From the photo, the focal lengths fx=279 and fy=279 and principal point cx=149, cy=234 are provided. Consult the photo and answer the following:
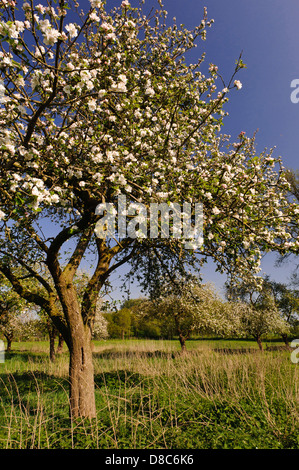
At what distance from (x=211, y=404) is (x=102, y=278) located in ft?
14.5

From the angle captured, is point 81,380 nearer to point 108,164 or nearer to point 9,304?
point 108,164

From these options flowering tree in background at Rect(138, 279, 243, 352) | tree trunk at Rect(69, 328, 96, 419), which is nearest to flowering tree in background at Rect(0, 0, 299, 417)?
tree trunk at Rect(69, 328, 96, 419)

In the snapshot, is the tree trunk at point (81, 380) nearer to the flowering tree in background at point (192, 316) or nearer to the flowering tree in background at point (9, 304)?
the flowering tree in background at point (9, 304)

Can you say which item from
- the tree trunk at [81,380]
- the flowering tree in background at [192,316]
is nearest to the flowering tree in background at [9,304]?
the tree trunk at [81,380]

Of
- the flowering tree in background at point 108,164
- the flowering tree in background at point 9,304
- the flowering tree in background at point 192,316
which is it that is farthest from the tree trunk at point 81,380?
the flowering tree in background at point 192,316

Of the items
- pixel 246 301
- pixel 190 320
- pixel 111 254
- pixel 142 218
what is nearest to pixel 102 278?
pixel 111 254

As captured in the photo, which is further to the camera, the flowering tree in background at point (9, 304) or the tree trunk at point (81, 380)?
the flowering tree in background at point (9, 304)

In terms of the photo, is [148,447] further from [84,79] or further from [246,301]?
[246,301]

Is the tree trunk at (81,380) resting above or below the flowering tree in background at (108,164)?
below

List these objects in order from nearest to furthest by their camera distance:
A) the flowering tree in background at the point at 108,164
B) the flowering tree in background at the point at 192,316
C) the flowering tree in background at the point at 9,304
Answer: the flowering tree in background at the point at 108,164 < the flowering tree in background at the point at 9,304 < the flowering tree in background at the point at 192,316

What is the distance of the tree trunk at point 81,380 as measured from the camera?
629 centimetres

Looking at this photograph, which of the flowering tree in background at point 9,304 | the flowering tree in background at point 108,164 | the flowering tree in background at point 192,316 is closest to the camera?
the flowering tree in background at point 108,164

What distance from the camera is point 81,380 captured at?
21.2ft

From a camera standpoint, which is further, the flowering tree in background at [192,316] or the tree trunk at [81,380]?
the flowering tree in background at [192,316]
